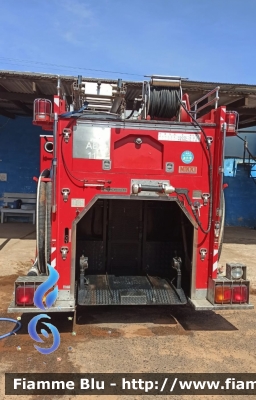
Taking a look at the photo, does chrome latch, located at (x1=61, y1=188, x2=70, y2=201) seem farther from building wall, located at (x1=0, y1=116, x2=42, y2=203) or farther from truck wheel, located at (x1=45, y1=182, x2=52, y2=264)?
building wall, located at (x1=0, y1=116, x2=42, y2=203)

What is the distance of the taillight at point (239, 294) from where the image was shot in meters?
3.92

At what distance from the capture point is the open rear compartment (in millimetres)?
4957

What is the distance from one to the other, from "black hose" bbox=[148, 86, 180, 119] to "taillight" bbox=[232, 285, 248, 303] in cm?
238

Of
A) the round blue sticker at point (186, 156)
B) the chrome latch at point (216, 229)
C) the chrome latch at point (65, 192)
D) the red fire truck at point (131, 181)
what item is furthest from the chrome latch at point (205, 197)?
the chrome latch at point (65, 192)

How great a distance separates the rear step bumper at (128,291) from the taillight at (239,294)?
619mm

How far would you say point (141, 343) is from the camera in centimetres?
391

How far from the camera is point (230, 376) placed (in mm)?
3295

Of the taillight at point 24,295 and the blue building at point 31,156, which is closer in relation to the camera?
the taillight at point 24,295

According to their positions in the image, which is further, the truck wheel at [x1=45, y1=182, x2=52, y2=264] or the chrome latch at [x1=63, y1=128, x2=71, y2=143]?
the truck wheel at [x1=45, y1=182, x2=52, y2=264]

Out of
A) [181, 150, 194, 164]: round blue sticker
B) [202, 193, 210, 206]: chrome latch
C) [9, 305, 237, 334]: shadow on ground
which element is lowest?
[9, 305, 237, 334]: shadow on ground

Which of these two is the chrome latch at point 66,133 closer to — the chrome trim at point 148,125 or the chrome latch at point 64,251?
the chrome trim at point 148,125

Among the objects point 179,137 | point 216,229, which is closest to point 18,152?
point 179,137

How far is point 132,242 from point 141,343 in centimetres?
157

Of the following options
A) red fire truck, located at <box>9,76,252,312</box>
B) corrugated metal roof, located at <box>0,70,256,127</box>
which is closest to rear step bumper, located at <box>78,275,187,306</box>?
red fire truck, located at <box>9,76,252,312</box>
